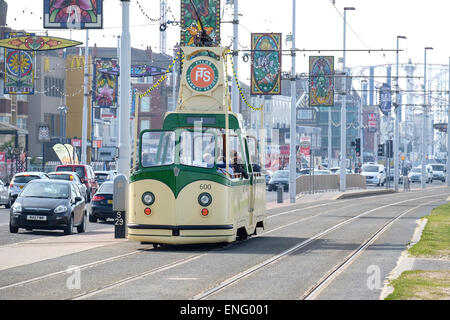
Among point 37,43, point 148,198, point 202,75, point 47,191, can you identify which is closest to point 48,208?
point 47,191

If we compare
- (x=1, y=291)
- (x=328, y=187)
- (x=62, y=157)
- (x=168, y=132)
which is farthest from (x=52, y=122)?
(x=1, y=291)

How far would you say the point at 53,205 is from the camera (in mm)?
29000

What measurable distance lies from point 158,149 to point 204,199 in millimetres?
1591

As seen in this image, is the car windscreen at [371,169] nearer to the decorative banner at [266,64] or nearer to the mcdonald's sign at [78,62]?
the mcdonald's sign at [78,62]

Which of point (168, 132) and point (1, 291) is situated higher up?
point (168, 132)

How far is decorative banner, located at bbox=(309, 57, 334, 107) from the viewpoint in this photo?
5606 centimetres

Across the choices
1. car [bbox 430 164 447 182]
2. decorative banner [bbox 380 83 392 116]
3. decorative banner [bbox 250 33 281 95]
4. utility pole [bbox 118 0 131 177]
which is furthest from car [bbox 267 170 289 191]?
car [bbox 430 164 447 182]

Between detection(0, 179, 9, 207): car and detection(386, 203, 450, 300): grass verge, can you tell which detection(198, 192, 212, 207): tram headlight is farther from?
detection(0, 179, 9, 207): car

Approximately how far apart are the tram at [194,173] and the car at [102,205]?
469 inches

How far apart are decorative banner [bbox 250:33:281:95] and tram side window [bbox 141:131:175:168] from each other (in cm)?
2501

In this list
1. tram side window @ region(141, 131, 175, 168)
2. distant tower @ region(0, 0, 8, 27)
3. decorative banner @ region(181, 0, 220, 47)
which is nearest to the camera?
tram side window @ region(141, 131, 175, 168)

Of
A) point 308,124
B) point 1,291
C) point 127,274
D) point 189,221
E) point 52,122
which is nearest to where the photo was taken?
point 1,291
